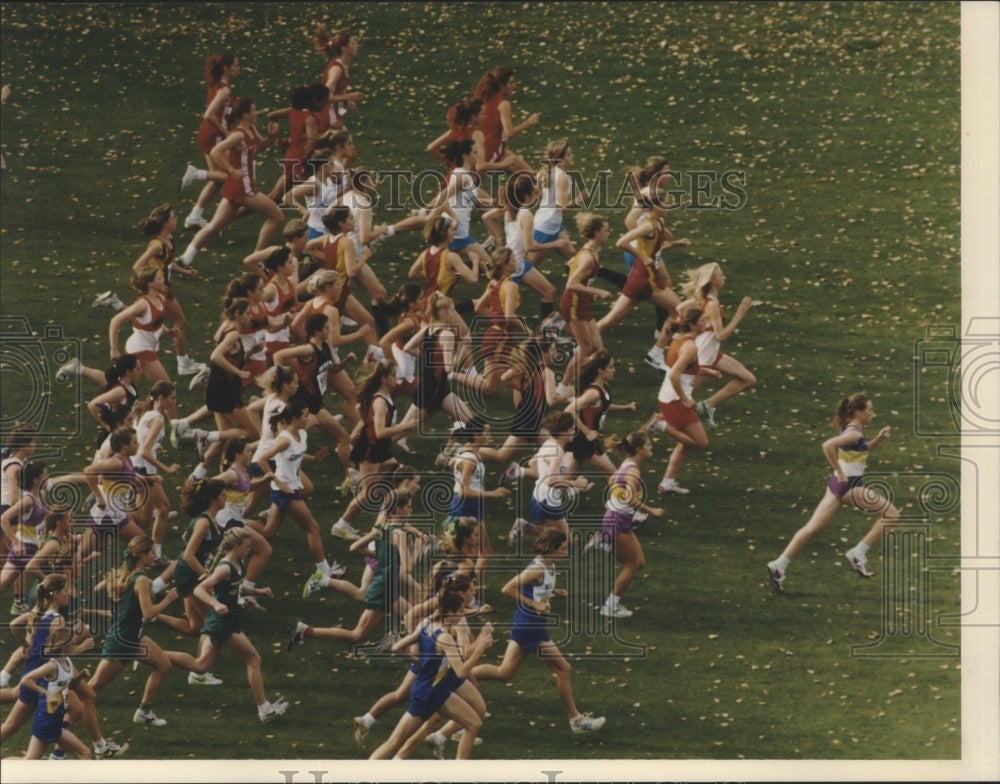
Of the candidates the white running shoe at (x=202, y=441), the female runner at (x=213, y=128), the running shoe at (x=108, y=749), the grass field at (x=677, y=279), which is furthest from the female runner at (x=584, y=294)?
the running shoe at (x=108, y=749)

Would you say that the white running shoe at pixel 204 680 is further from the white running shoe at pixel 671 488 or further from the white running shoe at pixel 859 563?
the white running shoe at pixel 859 563

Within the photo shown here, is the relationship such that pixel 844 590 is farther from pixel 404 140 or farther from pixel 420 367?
pixel 404 140

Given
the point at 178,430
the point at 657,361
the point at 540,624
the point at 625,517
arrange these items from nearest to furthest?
the point at 540,624, the point at 625,517, the point at 178,430, the point at 657,361

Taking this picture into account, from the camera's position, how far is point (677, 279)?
87.5 ft

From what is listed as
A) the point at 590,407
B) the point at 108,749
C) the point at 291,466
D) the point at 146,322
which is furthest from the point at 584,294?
the point at 108,749

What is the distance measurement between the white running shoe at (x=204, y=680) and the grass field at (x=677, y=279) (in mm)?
79

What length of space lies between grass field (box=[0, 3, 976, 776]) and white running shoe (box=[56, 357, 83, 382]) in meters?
0.24

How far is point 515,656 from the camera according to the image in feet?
69.0

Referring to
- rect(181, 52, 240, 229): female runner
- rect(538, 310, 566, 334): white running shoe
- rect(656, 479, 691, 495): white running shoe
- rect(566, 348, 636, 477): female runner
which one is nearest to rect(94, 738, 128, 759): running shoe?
rect(566, 348, 636, 477): female runner

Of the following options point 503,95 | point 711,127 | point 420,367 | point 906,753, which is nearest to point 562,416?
point 420,367

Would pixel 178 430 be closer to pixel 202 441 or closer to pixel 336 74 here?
pixel 202 441

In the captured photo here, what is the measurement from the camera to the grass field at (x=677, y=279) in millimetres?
21281

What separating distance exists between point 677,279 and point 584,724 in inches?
279

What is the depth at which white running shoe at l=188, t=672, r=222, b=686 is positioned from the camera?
21500mm
